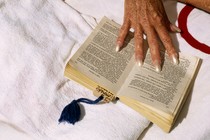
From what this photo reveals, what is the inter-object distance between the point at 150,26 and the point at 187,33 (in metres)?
0.14

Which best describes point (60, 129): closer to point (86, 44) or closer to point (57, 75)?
point (57, 75)

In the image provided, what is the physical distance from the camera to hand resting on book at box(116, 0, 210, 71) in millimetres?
868

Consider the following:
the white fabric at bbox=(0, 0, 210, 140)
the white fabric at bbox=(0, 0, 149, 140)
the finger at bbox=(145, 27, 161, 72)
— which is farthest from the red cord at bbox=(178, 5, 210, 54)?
the white fabric at bbox=(0, 0, 149, 140)

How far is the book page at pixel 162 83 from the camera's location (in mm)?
773

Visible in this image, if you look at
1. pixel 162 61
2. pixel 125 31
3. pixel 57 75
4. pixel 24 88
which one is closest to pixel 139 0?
pixel 125 31

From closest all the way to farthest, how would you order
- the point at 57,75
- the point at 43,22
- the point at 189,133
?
the point at 189,133, the point at 57,75, the point at 43,22

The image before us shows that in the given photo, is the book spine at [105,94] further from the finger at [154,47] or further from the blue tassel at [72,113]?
the finger at [154,47]

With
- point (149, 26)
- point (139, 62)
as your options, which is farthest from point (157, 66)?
point (149, 26)

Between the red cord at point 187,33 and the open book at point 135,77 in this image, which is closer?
the open book at point 135,77

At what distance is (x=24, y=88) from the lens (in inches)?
33.8

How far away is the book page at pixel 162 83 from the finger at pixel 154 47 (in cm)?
1

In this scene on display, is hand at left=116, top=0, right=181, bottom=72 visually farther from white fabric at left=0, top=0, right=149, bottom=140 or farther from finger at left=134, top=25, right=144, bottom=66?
white fabric at left=0, top=0, right=149, bottom=140

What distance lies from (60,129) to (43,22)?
0.41 meters

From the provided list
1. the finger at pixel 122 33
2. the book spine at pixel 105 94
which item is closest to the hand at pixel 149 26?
the finger at pixel 122 33
